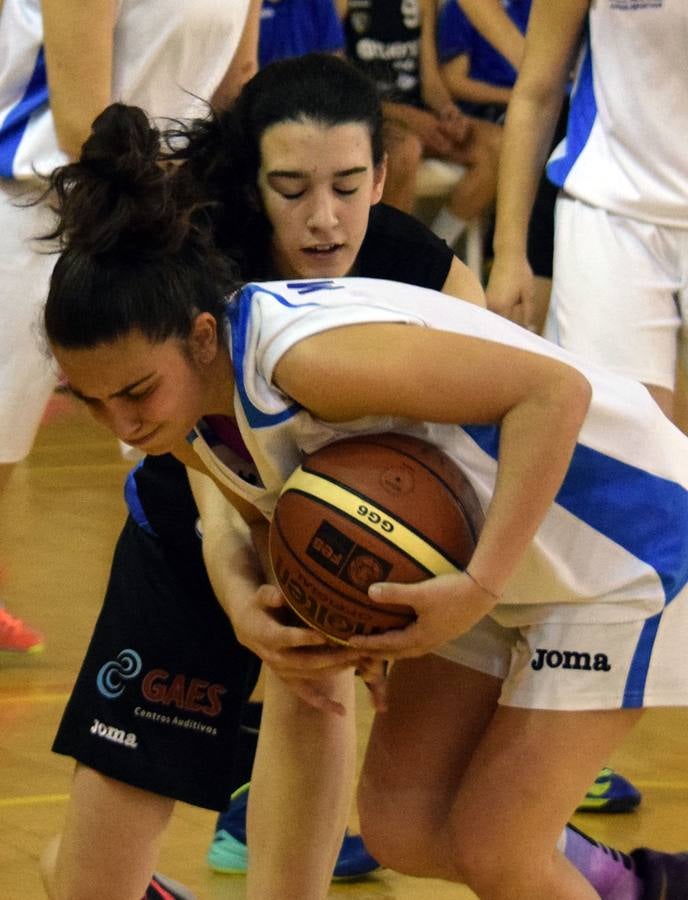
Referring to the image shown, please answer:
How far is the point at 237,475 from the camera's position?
2.63m

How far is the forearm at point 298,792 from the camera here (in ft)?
9.28

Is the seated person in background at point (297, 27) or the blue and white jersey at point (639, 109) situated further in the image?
the seated person in background at point (297, 27)

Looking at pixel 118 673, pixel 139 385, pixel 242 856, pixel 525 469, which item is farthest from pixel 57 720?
pixel 525 469

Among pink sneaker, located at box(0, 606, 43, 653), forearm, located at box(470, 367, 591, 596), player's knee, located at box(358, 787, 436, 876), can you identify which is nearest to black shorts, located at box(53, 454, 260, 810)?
player's knee, located at box(358, 787, 436, 876)

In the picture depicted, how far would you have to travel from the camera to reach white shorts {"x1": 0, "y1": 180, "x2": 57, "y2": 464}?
384 cm

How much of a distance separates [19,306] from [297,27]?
9.30 feet

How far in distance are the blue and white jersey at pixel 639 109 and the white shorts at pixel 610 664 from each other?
1260mm

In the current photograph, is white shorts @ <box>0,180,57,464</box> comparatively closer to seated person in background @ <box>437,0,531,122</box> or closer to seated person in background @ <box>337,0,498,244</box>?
seated person in background @ <box>337,0,498,244</box>

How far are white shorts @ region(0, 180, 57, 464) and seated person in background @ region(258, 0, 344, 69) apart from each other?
8.88 feet

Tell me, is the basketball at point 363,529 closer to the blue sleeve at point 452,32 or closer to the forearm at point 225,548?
the forearm at point 225,548

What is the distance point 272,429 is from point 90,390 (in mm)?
267

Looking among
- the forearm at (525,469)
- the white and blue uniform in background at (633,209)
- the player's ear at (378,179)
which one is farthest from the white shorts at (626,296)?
the forearm at (525,469)

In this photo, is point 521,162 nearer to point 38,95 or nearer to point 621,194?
point 621,194

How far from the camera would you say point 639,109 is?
12.1 ft
